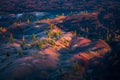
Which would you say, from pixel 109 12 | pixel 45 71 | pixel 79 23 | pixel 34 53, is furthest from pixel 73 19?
pixel 45 71

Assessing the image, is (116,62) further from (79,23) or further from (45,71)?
(79,23)

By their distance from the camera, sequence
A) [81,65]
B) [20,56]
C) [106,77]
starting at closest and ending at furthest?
[106,77] → [81,65] → [20,56]

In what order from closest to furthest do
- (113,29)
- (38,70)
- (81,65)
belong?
(38,70), (81,65), (113,29)

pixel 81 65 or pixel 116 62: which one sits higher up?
pixel 116 62

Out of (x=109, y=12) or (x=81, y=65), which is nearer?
(x=81, y=65)

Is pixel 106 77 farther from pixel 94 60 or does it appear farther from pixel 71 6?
pixel 71 6

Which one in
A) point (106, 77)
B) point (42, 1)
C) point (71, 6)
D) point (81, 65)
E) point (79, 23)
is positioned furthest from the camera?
point (42, 1)

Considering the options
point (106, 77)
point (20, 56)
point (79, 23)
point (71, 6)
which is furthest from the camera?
point (71, 6)

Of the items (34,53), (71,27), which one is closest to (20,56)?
(34,53)

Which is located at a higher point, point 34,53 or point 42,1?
point 42,1
